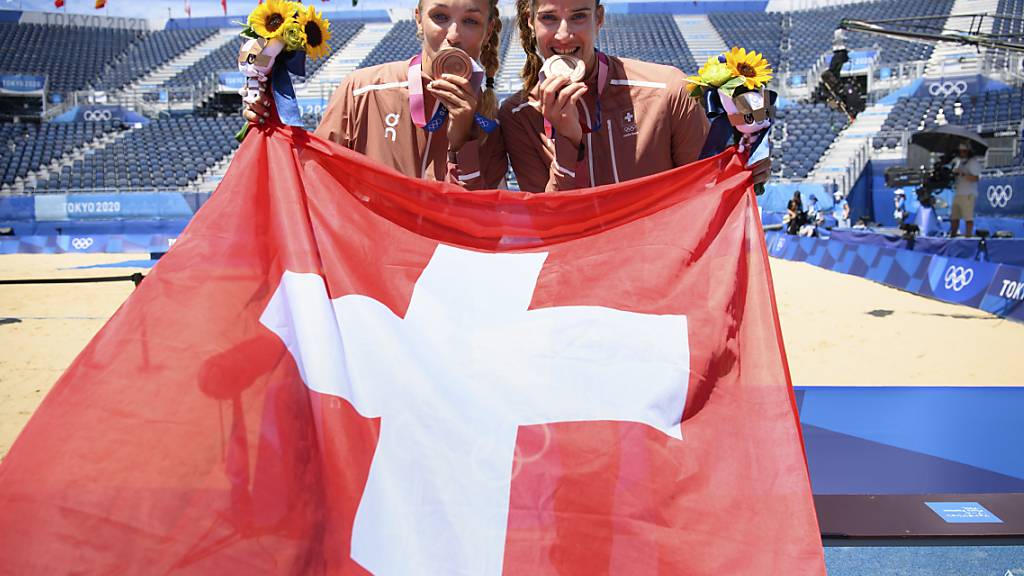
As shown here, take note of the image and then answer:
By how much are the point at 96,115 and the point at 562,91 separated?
99.3 ft

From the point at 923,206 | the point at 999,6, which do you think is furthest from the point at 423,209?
the point at 999,6

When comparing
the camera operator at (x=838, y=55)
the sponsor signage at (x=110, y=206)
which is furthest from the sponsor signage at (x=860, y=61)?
the sponsor signage at (x=110, y=206)

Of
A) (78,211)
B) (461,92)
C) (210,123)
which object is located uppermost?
(461,92)

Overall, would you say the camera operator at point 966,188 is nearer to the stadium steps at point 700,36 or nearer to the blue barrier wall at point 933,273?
the blue barrier wall at point 933,273

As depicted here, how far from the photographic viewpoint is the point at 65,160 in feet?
77.7

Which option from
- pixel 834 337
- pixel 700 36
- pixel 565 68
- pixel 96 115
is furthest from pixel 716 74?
pixel 700 36

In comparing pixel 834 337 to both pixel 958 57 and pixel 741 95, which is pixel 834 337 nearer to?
pixel 741 95

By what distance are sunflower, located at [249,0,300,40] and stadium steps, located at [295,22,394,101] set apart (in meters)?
25.0

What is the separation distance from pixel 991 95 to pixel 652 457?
70.9 ft

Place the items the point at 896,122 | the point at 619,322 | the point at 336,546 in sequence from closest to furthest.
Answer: the point at 336,546 < the point at 619,322 < the point at 896,122

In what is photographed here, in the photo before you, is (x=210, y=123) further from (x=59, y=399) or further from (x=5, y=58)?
(x=59, y=399)

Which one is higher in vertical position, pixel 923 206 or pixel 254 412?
pixel 254 412

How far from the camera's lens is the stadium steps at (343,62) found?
2753cm

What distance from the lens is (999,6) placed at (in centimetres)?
2558
